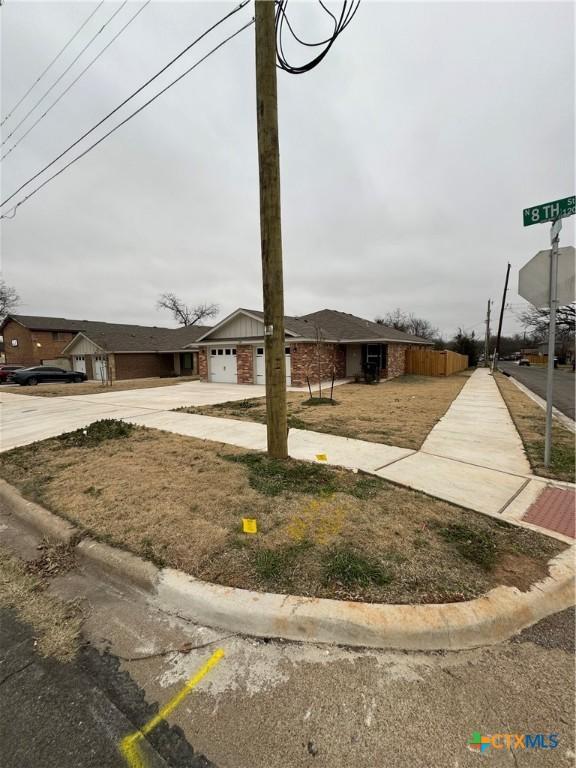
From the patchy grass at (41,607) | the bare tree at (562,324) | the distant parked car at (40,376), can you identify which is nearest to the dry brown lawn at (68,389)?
the distant parked car at (40,376)

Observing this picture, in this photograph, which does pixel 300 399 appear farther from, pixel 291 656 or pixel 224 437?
pixel 291 656

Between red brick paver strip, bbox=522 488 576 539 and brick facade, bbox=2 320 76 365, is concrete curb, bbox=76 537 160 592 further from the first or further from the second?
brick facade, bbox=2 320 76 365

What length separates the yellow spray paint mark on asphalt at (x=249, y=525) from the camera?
3.23m

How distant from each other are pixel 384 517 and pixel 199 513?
6.27 ft

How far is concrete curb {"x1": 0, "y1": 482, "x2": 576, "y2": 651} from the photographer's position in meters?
2.12

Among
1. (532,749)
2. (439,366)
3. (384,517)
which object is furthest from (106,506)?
(439,366)

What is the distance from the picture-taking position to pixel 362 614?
221 centimetres

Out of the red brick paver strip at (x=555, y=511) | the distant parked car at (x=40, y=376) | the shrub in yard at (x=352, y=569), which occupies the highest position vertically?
the distant parked car at (x=40, y=376)

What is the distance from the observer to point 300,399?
12867 mm

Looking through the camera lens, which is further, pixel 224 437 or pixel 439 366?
pixel 439 366

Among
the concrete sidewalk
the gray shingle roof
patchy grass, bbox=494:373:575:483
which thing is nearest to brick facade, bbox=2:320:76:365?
the gray shingle roof

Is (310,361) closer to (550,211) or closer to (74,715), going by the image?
(550,211)

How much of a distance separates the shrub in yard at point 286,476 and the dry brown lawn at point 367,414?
89.1 inches

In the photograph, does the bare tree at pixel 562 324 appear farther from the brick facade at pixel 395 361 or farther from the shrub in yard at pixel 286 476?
the shrub in yard at pixel 286 476
